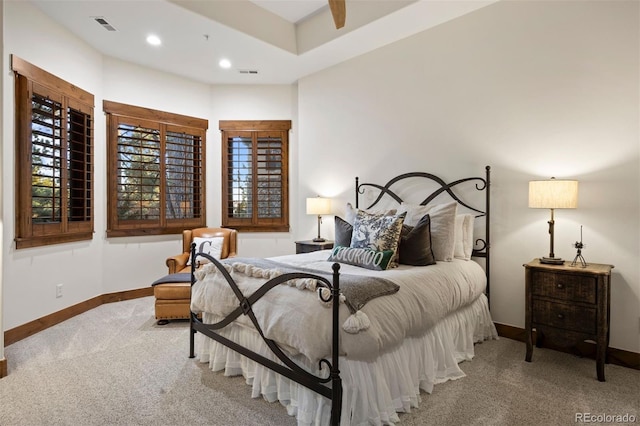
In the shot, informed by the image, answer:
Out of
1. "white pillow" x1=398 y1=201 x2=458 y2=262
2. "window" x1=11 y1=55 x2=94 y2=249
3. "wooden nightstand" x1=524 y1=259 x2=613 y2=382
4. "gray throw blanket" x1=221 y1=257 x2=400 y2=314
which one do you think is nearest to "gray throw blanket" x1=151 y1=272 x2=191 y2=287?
"window" x1=11 y1=55 x2=94 y2=249

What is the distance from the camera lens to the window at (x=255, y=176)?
18.5 feet

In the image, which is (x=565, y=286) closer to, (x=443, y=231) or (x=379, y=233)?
(x=443, y=231)

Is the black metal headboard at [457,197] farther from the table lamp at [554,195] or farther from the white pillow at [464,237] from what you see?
the table lamp at [554,195]

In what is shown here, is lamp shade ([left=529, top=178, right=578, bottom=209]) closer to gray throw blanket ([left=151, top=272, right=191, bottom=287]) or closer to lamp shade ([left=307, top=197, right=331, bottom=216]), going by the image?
lamp shade ([left=307, top=197, right=331, bottom=216])

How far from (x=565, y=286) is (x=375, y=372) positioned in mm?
1699

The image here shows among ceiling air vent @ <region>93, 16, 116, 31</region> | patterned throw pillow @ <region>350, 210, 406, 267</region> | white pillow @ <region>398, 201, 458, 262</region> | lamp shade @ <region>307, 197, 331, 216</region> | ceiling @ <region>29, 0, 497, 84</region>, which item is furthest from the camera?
lamp shade @ <region>307, 197, 331, 216</region>

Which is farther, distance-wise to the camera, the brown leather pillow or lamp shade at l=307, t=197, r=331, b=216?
lamp shade at l=307, t=197, r=331, b=216

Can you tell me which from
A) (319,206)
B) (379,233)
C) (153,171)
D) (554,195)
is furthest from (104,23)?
(554,195)

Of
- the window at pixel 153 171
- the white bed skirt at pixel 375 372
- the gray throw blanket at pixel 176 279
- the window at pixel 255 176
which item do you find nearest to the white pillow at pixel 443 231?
the white bed skirt at pixel 375 372

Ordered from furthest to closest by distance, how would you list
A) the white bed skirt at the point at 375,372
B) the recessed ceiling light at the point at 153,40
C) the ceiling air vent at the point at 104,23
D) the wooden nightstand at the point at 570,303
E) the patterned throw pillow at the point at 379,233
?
the recessed ceiling light at the point at 153,40 < the ceiling air vent at the point at 104,23 < the patterned throw pillow at the point at 379,233 < the wooden nightstand at the point at 570,303 < the white bed skirt at the point at 375,372

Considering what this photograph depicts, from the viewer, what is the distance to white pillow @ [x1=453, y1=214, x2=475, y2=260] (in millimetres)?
3326

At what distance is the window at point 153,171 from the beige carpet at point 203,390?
204cm

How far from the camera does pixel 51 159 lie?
3.80 m

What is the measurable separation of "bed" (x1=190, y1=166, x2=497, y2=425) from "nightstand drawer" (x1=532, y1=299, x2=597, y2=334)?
47 centimetres
